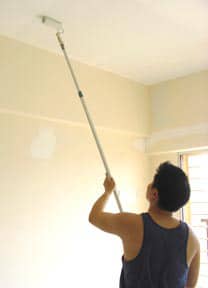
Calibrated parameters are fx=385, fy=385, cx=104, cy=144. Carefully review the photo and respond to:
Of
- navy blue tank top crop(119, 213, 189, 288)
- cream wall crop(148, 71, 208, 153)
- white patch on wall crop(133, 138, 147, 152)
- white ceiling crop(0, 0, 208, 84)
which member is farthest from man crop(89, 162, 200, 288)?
white patch on wall crop(133, 138, 147, 152)

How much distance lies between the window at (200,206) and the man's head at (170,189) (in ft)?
6.91

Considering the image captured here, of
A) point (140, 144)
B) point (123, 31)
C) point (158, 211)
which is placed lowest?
point (158, 211)

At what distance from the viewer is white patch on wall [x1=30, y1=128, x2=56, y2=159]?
298 cm

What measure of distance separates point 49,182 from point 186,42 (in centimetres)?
152

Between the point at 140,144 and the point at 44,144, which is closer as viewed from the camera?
the point at 44,144

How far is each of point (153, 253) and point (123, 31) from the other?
1.74m

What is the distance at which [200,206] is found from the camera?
3680 millimetres

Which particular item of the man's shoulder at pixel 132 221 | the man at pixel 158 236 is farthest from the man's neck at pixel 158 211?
the man's shoulder at pixel 132 221

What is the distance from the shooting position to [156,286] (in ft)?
5.13

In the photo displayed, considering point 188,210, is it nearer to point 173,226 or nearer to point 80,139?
point 80,139

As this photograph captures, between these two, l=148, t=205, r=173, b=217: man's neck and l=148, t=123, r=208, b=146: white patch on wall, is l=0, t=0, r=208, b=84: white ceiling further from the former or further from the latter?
l=148, t=205, r=173, b=217: man's neck

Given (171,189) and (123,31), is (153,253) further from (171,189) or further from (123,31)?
(123,31)

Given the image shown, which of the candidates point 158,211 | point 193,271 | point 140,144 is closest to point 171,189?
point 158,211

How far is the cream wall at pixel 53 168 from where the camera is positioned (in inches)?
110
